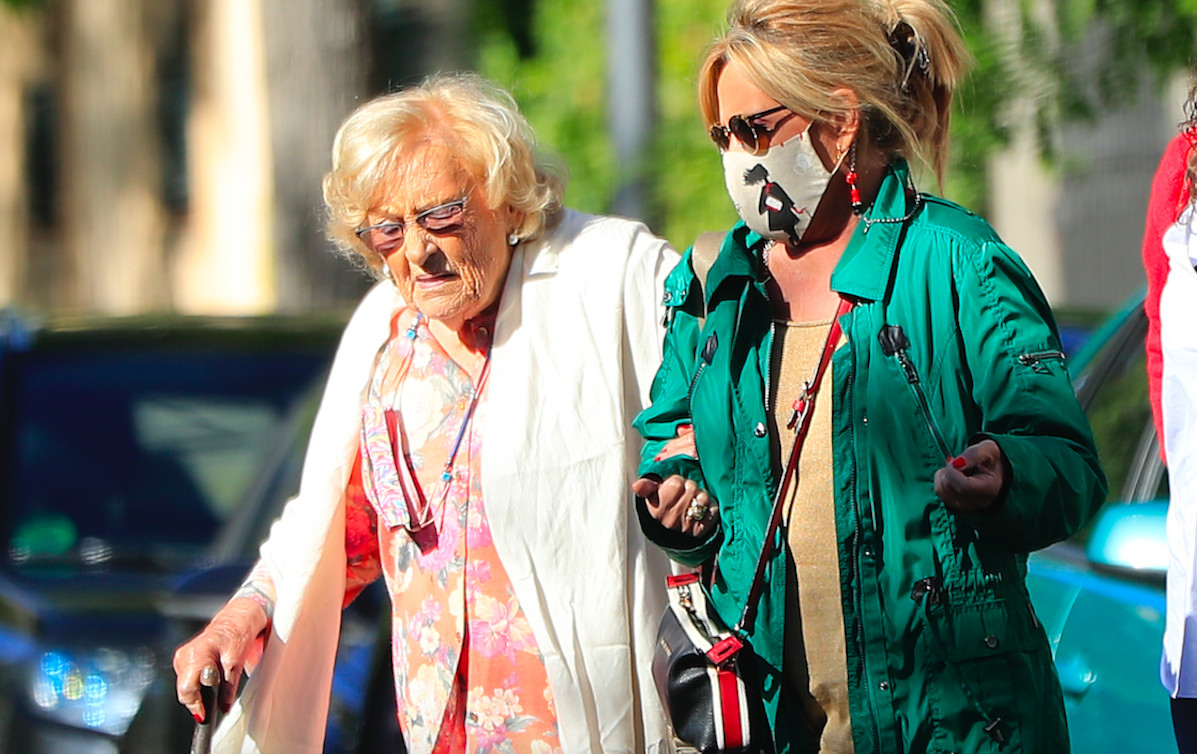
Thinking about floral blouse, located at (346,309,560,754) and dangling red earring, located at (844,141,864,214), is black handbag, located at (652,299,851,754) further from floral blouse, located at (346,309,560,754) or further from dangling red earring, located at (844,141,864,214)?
floral blouse, located at (346,309,560,754)

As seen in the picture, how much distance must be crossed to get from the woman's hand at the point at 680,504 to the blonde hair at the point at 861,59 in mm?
566

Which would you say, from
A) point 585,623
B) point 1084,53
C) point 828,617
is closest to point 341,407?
Answer: point 585,623

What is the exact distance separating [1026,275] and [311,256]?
604cm

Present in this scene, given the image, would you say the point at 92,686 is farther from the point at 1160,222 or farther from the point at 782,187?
the point at 1160,222

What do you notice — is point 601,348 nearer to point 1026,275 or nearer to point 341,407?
point 341,407

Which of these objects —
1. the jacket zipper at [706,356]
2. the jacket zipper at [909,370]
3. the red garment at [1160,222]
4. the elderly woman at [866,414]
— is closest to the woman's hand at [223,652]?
the elderly woman at [866,414]

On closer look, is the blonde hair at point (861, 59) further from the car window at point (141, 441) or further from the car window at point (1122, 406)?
the car window at point (141, 441)

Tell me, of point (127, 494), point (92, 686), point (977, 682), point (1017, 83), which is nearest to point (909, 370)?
point (977, 682)

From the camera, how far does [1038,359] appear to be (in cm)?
223

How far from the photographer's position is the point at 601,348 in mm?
2953

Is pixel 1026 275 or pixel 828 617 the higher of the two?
pixel 1026 275

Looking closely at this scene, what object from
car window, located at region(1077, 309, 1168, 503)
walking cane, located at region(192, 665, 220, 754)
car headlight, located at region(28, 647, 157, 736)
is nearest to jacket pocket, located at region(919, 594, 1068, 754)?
walking cane, located at region(192, 665, 220, 754)

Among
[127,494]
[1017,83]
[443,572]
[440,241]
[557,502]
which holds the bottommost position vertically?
[127,494]

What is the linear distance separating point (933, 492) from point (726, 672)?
0.38 metres
